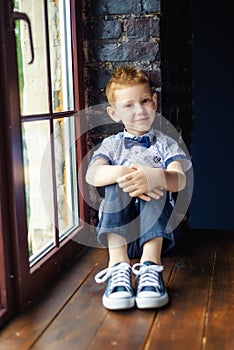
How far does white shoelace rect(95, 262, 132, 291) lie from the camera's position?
1688mm

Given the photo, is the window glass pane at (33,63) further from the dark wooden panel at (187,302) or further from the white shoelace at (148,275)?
the dark wooden panel at (187,302)

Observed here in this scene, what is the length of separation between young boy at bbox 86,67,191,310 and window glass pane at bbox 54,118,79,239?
0.55ft

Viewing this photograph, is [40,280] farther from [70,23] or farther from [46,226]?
[70,23]

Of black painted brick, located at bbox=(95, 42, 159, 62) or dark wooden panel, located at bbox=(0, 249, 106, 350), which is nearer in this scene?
dark wooden panel, located at bbox=(0, 249, 106, 350)

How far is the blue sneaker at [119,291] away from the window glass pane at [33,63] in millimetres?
644

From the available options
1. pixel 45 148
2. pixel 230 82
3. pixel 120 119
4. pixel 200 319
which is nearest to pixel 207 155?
pixel 230 82

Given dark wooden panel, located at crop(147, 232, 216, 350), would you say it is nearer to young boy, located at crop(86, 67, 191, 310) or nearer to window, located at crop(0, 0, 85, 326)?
young boy, located at crop(86, 67, 191, 310)

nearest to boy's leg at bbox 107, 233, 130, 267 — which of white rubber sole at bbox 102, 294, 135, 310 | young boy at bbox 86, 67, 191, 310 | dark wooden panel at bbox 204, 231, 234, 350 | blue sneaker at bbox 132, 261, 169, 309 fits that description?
young boy at bbox 86, 67, 191, 310

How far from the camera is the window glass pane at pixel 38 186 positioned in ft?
5.87

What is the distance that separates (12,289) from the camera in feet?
5.30

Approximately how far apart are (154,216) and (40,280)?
48 centimetres

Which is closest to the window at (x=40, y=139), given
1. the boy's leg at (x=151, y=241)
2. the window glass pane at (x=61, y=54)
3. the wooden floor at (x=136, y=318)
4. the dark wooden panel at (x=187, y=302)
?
the window glass pane at (x=61, y=54)

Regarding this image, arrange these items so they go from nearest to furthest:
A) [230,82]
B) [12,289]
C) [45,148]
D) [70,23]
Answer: [12,289]
[45,148]
[70,23]
[230,82]

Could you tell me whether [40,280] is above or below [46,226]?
below
